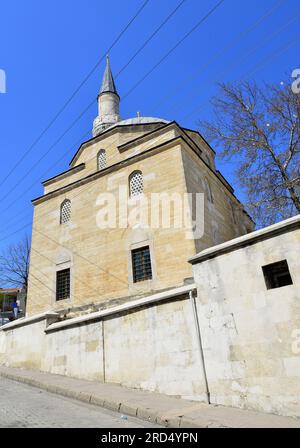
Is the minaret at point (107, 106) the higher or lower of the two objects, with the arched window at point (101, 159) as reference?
higher

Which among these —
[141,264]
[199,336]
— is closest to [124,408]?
[199,336]

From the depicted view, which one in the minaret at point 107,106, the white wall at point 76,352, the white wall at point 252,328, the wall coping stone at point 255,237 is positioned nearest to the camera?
the white wall at point 252,328

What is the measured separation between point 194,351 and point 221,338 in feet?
2.32

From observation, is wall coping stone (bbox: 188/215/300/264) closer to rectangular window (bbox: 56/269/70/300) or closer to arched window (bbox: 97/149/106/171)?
rectangular window (bbox: 56/269/70/300)

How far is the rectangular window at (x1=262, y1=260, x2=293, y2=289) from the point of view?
219 inches

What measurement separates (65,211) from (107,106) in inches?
379

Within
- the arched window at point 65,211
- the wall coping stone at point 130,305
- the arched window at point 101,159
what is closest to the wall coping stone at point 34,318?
the wall coping stone at point 130,305

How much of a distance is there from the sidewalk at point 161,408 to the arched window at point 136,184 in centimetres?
777

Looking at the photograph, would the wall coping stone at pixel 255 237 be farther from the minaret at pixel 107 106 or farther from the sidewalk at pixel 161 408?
the minaret at pixel 107 106

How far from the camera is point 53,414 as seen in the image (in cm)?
535

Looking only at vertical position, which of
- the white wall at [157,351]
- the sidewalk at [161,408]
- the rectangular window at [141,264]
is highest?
the rectangular window at [141,264]

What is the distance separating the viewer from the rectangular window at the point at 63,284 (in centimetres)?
1452

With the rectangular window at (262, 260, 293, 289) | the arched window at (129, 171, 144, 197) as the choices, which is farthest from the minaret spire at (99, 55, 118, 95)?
the rectangular window at (262, 260, 293, 289)
